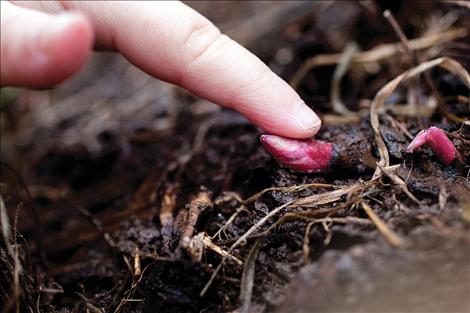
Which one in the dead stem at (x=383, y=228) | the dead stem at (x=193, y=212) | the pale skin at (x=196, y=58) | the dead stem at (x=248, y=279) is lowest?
the dead stem at (x=248, y=279)

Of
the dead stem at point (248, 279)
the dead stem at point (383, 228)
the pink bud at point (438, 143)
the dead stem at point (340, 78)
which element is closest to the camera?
the dead stem at point (383, 228)

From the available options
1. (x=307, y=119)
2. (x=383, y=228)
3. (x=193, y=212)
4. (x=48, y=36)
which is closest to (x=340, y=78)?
(x=307, y=119)

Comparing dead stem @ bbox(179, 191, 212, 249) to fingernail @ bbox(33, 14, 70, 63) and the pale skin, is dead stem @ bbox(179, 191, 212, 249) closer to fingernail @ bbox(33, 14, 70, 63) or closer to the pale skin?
the pale skin

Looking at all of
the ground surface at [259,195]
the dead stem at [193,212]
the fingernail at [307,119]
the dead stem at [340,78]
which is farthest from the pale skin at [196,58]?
the dead stem at [340,78]

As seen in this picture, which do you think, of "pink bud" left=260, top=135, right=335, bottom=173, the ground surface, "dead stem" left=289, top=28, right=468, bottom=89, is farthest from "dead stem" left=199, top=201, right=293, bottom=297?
"dead stem" left=289, top=28, right=468, bottom=89

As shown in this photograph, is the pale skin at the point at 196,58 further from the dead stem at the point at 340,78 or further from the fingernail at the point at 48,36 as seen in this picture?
the dead stem at the point at 340,78

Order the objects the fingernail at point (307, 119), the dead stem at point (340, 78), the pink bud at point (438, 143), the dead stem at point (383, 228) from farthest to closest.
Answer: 1. the dead stem at point (340, 78)
2. the fingernail at point (307, 119)
3. the pink bud at point (438, 143)
4. the dead stem at point (383, 228)

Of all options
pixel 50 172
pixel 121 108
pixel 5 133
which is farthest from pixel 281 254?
pixel 5 133

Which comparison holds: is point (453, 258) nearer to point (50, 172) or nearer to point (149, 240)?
point (149, 240)
